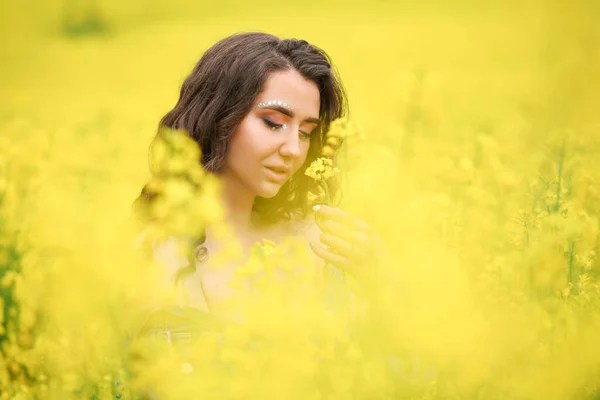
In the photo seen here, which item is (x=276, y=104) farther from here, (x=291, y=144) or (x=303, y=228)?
(x=303, y=228)

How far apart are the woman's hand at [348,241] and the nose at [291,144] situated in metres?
0.18

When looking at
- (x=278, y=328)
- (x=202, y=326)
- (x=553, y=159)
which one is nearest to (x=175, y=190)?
(x=278, y=328)

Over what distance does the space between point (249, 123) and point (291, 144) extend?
4.0 inches

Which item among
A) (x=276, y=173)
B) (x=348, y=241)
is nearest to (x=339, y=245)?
(x=348, y=241)

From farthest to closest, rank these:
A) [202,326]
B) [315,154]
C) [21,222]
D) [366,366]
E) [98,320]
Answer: [21,222], [315,154], [202,326], [98,320], [366,366]

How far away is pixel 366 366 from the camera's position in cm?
101

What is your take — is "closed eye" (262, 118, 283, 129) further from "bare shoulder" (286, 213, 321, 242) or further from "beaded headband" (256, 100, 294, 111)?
"bare shoulder" (286, 213, 321, 242)

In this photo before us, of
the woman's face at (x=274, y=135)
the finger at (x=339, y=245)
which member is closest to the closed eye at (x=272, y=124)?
the woman's face at (x=274, y=135)

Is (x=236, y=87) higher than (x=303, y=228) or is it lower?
higher

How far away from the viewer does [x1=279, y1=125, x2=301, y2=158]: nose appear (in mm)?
1443

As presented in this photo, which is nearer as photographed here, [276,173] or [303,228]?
[276,173]

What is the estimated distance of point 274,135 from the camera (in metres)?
1.46

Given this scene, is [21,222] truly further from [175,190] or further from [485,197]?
[485,197]

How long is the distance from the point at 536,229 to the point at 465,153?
1.06ft
